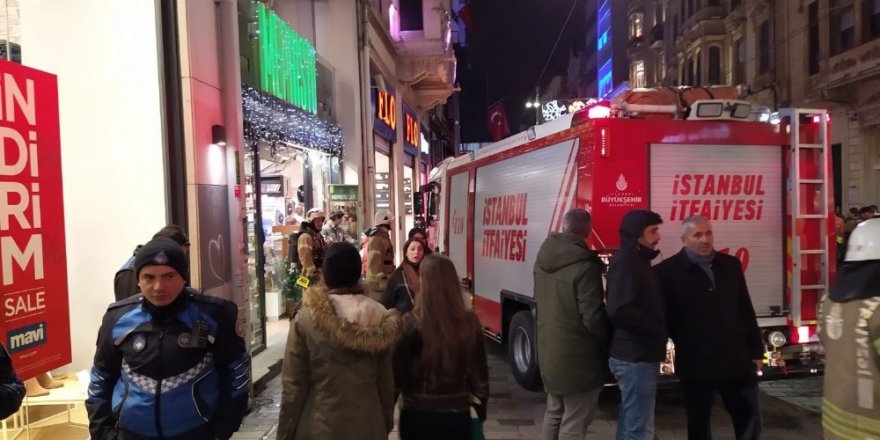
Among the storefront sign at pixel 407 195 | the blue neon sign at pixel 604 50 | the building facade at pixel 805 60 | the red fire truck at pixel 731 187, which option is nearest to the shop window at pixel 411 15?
the storefront sign at pixel 407 195

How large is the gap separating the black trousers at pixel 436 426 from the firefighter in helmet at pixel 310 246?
476cm

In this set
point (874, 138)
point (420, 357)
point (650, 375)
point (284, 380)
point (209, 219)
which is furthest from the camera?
point (874, 138)

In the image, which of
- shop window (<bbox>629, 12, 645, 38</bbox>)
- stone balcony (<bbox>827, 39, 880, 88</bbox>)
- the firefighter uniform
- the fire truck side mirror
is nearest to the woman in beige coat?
the firefighter uniform

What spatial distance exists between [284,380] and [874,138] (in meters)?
21.2

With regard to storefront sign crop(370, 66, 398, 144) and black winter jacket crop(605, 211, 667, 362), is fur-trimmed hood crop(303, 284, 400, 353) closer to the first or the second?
black winter jacket crop(605, 211, 667, 362)

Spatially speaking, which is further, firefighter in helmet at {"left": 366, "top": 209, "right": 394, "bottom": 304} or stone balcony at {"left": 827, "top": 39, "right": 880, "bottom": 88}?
stone balcony at {"left": 827, "top": 39, "right": 880, "bottom": 88}

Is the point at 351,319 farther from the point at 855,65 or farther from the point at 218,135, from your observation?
the point at 855,65

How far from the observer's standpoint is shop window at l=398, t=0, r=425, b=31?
1873 cm

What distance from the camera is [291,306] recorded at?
9703 mm

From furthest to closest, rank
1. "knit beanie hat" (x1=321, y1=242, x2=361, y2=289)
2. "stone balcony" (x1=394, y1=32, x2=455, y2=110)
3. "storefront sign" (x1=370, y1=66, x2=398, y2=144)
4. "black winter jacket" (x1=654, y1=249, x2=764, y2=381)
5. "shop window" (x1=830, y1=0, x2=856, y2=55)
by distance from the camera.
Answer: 1. "shop window" (x1=830, y1=0, x2=856, y2=55)
2. "stone balcony" (x1=394, y1=32, x2=455, y2=110)
3. "storefront sign" (x1=370, y1=66, x2=398, y2=144)
4. "black winter jacket" (x1=654, y1=249, x2=764, y2=381)
5. "knit beanie hat" (x1=321, y1=242, x2=361, y2=289)

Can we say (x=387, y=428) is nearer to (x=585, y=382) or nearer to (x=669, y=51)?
(x=585, y=382)

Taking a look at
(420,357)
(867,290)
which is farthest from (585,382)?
(867,290)

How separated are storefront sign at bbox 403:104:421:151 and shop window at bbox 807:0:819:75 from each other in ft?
48.3

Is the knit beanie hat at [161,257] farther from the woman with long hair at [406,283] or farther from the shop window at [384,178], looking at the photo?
the shop window at [384,178]
